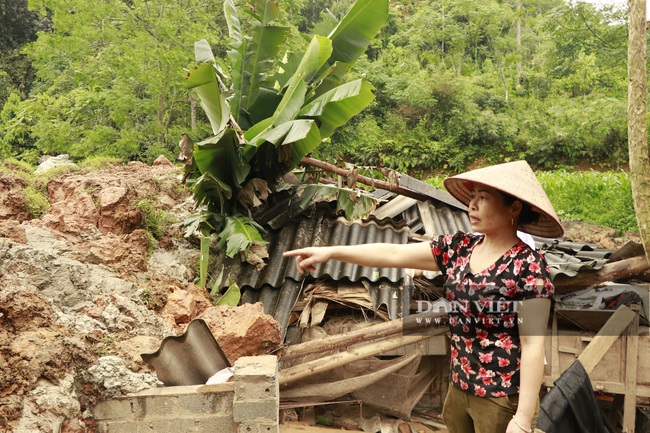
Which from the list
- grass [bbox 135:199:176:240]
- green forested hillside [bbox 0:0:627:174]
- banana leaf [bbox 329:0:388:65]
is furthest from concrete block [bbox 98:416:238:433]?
green forested hillside [bbox 0:0:627:174]

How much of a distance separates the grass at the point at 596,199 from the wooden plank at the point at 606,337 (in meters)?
7.04

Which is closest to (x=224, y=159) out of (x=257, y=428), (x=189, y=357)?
(x=189, y=357)

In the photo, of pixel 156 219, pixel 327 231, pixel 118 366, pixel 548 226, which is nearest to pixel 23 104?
pixel 156 219

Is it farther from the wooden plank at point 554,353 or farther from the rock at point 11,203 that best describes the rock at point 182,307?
the wooden plank at point 554,353

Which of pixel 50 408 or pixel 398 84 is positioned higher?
pixel 398 84

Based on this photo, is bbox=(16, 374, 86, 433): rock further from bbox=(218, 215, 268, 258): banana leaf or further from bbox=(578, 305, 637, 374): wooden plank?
bbox=(578, 305, 637, 374): wooden plank

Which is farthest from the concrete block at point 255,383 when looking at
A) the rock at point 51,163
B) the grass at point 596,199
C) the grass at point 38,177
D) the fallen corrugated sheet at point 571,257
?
the grass at point 596,199

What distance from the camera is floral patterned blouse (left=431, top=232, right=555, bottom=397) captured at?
7.16ft

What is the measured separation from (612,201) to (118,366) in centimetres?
1217

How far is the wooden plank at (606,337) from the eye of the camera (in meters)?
5.50

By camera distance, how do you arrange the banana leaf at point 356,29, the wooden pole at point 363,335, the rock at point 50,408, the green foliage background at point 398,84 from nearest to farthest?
the rock at point 50,408 < the wooden pole at point 363,335 < the banana leaf at point 356,29 < the green foliage background at point 398,84

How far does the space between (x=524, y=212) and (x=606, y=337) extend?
3.90 m

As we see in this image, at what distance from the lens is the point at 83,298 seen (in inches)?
171

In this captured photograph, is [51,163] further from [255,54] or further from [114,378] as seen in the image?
[114,378]
